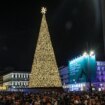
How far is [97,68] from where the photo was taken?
12138 centimetres

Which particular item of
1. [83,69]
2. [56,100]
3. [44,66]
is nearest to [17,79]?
[83,69]

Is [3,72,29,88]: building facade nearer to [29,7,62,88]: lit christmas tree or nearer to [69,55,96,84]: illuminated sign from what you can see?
[69,55,96,84]: illuminated sign

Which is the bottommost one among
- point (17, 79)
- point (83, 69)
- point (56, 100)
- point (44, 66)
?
point (56, 100)

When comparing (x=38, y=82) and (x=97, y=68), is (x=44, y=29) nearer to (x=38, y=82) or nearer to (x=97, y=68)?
(x=38, y=82)

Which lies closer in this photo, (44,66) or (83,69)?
(44,66)

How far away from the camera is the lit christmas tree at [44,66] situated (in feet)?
176

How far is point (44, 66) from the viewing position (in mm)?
53594

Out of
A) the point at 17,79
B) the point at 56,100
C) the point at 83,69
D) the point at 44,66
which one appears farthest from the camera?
the point at 17,79

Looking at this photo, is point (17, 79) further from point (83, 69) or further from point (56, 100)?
point (56, 100)

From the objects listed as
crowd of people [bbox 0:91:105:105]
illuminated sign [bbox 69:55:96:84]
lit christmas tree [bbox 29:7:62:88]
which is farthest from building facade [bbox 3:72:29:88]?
crowd of people [bbox 0:91:105:105]

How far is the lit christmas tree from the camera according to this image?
2110 inches

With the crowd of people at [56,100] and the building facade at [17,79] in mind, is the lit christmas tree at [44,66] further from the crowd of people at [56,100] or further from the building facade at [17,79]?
the building facade at [17,79]

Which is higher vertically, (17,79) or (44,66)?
(17,79)

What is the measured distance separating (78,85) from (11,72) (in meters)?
61.0
